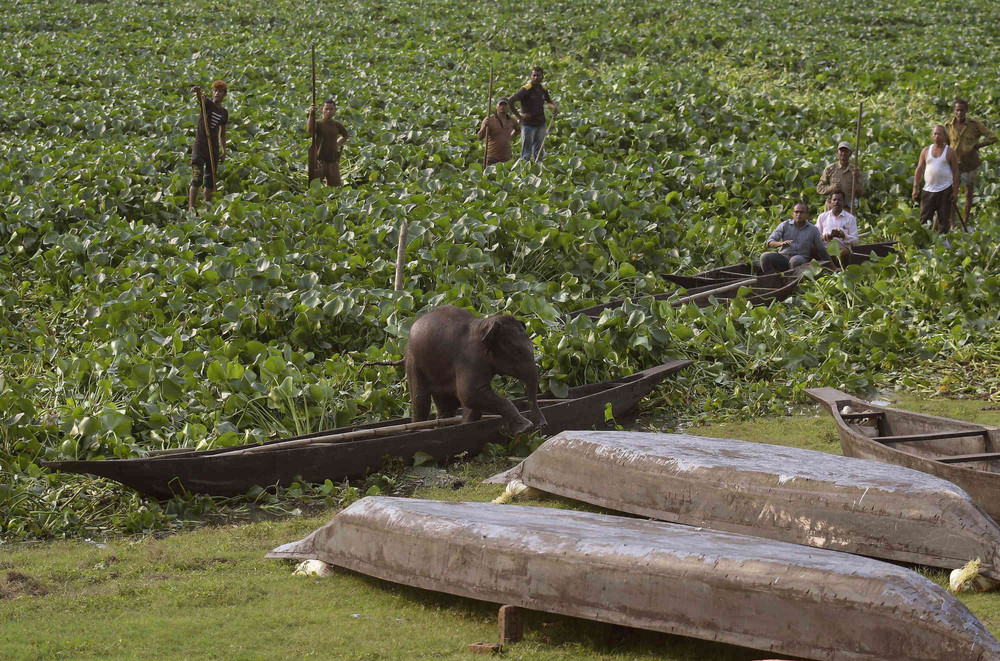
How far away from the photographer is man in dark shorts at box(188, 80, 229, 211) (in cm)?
1538

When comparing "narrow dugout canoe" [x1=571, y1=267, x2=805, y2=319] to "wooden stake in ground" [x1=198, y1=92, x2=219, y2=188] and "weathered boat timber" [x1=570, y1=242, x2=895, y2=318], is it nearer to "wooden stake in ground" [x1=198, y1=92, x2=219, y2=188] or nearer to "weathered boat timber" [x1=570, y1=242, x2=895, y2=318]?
"weathered boat timber" [x1=570, y1=242, x2=895, y2=318]

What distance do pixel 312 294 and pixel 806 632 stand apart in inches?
266

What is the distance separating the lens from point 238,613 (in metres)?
5.65

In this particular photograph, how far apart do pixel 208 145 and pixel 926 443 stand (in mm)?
10960

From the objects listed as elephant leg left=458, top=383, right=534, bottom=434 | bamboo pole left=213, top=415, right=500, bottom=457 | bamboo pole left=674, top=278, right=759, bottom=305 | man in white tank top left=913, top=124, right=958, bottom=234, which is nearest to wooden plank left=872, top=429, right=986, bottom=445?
elephant leg left=458, top=383, right=534, bottom=434

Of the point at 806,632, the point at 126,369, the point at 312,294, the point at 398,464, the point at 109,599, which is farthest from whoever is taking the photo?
the point at 312,294

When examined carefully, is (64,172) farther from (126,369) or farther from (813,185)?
(813,185)

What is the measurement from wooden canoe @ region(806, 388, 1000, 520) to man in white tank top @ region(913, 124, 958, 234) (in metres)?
7.45

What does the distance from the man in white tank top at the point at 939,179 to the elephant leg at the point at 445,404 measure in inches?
355

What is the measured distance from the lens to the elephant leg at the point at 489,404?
8.27m

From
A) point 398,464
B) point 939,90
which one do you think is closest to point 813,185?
point 939,90

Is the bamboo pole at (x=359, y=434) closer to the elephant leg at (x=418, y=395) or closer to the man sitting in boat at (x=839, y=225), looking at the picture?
the elephant leg at (x=418, y=395)

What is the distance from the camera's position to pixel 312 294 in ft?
34.6

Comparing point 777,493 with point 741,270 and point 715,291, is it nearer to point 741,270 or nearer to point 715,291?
point 715,291
